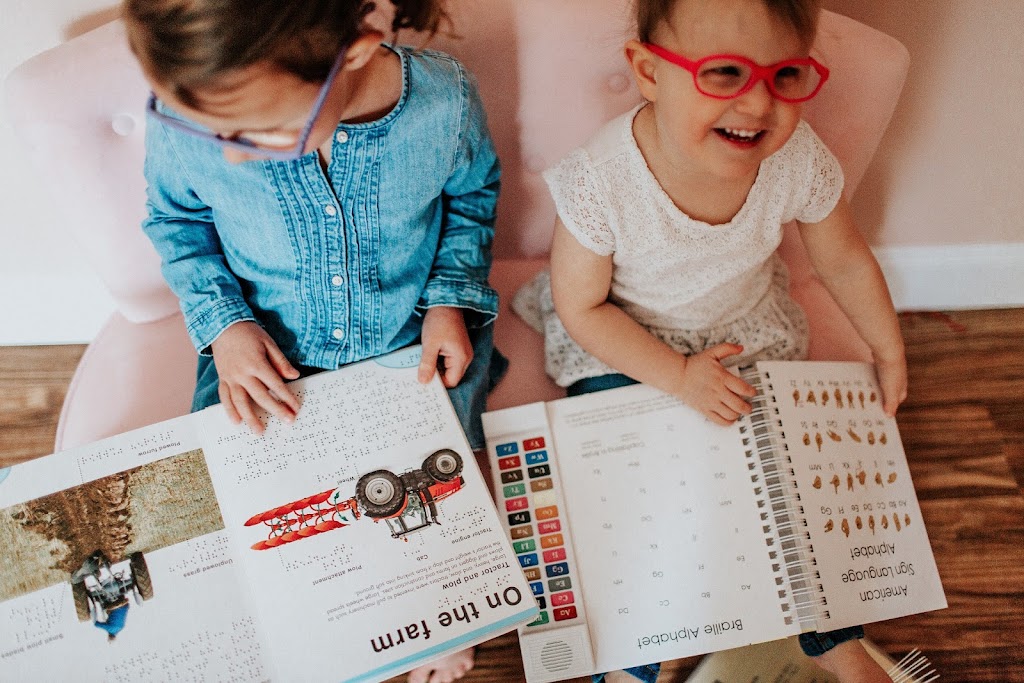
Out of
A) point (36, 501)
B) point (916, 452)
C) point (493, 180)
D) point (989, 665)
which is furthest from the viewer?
point (916, 452)

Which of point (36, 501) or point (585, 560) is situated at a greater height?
point (36, 501)

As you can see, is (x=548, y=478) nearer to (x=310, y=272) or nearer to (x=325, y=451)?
(x=325, y=451)

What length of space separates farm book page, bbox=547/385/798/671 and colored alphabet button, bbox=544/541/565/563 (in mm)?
18

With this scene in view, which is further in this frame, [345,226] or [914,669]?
[914,669]

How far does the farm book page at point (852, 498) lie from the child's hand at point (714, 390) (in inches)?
1.8

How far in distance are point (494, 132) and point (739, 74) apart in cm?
36

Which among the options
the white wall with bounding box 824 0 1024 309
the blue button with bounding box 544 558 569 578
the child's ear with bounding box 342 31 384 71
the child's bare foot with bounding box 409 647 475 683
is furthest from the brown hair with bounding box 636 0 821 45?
the child's bare foot with bounding box 409 647 475 683

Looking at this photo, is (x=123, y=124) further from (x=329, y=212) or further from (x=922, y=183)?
(x=922, y=183)

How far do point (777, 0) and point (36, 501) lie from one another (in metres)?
0.82

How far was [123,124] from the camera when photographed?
858 millimetres

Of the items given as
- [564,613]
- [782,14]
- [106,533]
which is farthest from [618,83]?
[106,533]

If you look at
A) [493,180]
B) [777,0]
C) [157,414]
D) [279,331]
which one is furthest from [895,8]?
[157,414]

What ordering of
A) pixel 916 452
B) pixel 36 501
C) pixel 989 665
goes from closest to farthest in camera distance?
1. pixel 36 501
2. pixel 989 665
3. pixel 916 452

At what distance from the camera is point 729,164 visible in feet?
2.28
